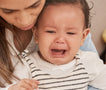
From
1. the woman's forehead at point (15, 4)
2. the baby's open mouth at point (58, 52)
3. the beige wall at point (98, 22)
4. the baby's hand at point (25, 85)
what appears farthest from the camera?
the beige wall at point (98, 22)

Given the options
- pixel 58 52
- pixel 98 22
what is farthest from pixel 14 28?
pixel 98 22

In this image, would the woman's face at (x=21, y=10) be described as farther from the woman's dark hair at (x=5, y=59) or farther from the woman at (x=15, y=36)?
the woman's dark hair at (x=5, y=59)

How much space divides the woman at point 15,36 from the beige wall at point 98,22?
928 mm

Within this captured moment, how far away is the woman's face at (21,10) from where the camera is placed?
72 cm

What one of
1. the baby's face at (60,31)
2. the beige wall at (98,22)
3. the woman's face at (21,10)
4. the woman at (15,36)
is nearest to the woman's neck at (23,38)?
the woman at (15,36)

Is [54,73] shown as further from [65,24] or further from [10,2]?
[10,2]

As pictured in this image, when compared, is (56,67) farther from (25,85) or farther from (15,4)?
(15,4)

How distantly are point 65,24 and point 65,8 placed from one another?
A: 7cm

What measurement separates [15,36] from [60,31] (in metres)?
0.26

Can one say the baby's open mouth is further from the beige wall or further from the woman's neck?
the beige wall

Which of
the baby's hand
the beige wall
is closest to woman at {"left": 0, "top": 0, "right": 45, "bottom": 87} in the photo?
the baby's hand

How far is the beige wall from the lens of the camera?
1857mm

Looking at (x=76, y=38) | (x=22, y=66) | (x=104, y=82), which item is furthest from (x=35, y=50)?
(x=104, y=82)

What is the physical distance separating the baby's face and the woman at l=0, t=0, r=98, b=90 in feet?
0.25
